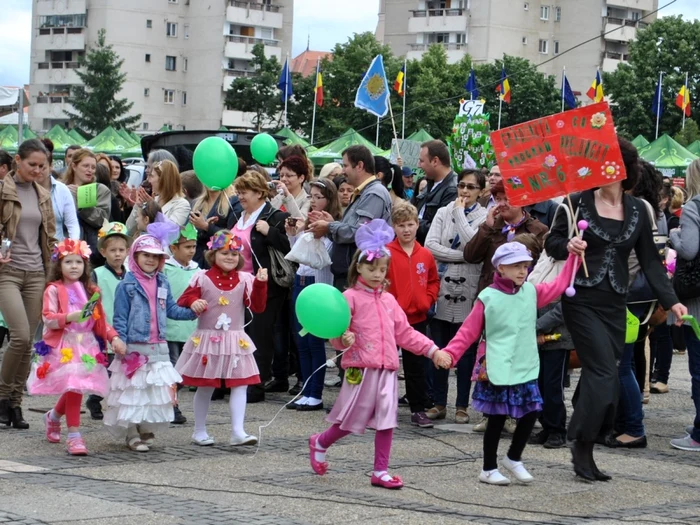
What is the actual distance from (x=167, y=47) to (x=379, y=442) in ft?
297

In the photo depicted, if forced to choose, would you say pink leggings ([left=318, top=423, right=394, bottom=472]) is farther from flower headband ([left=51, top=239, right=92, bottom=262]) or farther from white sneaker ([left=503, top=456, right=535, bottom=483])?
flower headband ([left=51, top=239, right=92, bottom=262])

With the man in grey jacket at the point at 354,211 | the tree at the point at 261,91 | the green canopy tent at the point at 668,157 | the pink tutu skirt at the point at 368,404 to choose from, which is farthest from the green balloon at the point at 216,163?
the tree at the point at 261,91

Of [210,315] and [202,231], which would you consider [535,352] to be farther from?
[202,231]

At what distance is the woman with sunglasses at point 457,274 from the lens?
1045 centimetres

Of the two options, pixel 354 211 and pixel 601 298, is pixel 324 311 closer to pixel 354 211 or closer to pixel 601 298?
pixel 601 298

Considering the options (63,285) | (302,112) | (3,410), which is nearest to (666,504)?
(63,285)

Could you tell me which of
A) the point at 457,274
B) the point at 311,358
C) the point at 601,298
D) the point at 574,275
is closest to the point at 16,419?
the point at 311,358

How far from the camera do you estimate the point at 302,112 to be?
7006 cm

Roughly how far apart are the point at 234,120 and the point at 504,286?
292 ft

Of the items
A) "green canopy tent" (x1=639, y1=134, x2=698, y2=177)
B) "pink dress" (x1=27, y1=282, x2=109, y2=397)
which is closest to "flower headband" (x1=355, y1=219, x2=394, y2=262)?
"pink dress" (x1=27, y1=282, x2=109, y2=397)

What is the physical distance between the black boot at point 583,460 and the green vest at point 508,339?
1.71 ft

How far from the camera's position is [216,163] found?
10586 mm

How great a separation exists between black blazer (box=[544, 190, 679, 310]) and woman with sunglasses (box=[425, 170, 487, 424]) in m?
2.22

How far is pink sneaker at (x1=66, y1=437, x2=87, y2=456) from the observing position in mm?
8539
